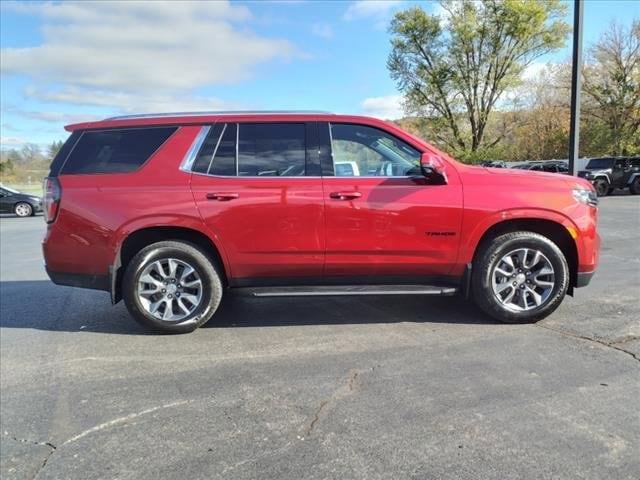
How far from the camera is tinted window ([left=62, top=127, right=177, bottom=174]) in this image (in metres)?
4.92

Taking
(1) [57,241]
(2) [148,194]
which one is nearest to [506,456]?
(2) [148,194]

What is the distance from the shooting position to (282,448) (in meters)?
2.99

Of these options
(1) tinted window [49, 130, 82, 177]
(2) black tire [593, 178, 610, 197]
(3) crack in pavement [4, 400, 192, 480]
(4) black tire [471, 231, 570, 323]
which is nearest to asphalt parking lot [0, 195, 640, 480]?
(3) crack in pavement [4, 400, 192, 480]

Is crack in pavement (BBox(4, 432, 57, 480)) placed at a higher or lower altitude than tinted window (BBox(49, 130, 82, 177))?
lower

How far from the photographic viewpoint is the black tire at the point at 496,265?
16.0 feet

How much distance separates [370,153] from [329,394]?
2267 mm

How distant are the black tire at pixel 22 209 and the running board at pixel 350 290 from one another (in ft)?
66.1

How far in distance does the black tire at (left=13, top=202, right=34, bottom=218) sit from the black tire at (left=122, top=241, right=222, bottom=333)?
19.6 metres

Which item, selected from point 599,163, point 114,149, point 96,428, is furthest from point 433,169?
point 599,163

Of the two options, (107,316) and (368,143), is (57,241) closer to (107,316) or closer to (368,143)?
(107,316)

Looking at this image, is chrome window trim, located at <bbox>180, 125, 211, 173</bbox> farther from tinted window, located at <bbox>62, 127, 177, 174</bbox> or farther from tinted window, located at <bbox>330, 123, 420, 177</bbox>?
tinted window, located at <bbox>330, 123, 420, 177</bbox>

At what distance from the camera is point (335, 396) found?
11.8 ft

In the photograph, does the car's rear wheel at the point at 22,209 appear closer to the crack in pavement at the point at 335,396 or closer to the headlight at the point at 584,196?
the crack in pavement at the point at 335,396

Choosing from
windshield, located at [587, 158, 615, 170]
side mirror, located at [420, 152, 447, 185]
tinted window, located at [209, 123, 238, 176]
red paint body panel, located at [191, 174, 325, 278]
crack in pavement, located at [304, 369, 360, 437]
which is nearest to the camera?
crack in pavement, located at [304, 369, 360, 437]
